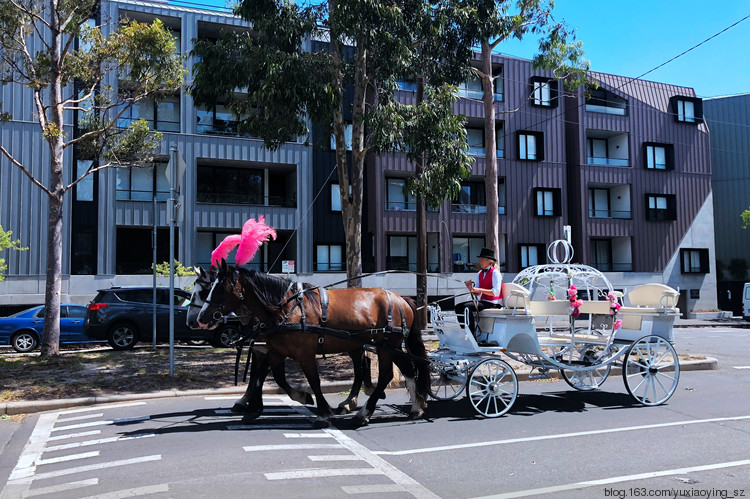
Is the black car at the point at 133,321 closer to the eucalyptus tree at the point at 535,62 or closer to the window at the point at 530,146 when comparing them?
the eucalyptus tree at the point at 535,62

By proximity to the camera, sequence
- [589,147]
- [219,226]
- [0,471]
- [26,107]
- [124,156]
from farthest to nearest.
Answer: [589,147], [219,226], [26,107], [124,156], [0,471]

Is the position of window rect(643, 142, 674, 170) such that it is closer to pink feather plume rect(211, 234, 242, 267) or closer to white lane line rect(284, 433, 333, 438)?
pink feather plume rect(211, 234, 242, 267)

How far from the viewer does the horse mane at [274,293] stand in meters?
7.38

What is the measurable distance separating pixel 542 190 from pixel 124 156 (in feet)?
84.7

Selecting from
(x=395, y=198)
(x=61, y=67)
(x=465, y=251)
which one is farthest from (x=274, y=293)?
(x=465, y=251)

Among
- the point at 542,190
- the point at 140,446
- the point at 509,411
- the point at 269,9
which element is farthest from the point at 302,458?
the point at 542,190

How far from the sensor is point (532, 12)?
1858 centimetres

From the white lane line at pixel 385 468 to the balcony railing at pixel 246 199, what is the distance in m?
24.0

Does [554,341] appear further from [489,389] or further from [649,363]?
[489,389]

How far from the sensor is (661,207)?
38.4 m

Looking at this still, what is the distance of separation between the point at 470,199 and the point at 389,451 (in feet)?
97.9

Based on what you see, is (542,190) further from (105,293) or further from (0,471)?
(0,471)

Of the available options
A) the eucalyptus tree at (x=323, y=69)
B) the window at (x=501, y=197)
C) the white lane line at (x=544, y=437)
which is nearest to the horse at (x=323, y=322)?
the white lane line at (x=544, y=437)

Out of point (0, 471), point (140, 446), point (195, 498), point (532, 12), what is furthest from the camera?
point (532, 12)
